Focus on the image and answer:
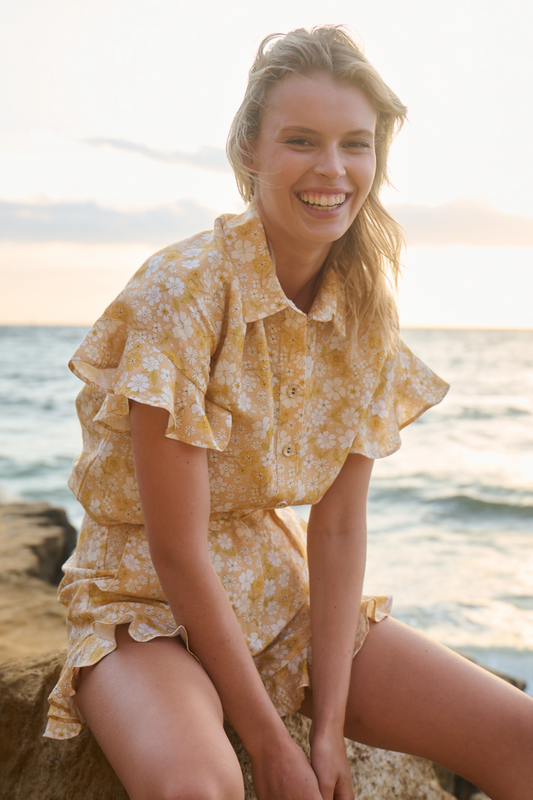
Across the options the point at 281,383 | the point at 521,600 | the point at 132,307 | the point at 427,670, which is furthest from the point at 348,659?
the point at 521,600

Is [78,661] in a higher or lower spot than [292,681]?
higher

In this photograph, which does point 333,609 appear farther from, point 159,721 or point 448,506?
point 448,506

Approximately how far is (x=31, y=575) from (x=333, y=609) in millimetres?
2392

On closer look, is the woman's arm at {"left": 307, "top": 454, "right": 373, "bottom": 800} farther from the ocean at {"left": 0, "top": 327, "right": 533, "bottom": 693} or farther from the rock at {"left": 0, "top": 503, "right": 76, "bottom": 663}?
the ocean at {"left": 0, "top": 327, "right": 533, "bottom": 693}

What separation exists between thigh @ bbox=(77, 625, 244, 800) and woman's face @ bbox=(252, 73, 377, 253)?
3.48 feet

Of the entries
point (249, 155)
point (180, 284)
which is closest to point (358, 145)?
point (249, 155)

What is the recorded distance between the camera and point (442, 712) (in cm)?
177

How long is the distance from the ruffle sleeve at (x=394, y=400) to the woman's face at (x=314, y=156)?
0.45 m

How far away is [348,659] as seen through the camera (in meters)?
1.83

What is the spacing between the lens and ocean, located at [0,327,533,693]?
4.90 metres

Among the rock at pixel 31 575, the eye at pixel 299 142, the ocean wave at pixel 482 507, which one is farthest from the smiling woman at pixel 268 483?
the ocean wave at pixel 482 507

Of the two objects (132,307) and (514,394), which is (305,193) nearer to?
(132,307)

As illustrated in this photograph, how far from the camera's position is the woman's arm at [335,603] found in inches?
67.5

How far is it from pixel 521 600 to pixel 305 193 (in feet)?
13.8
